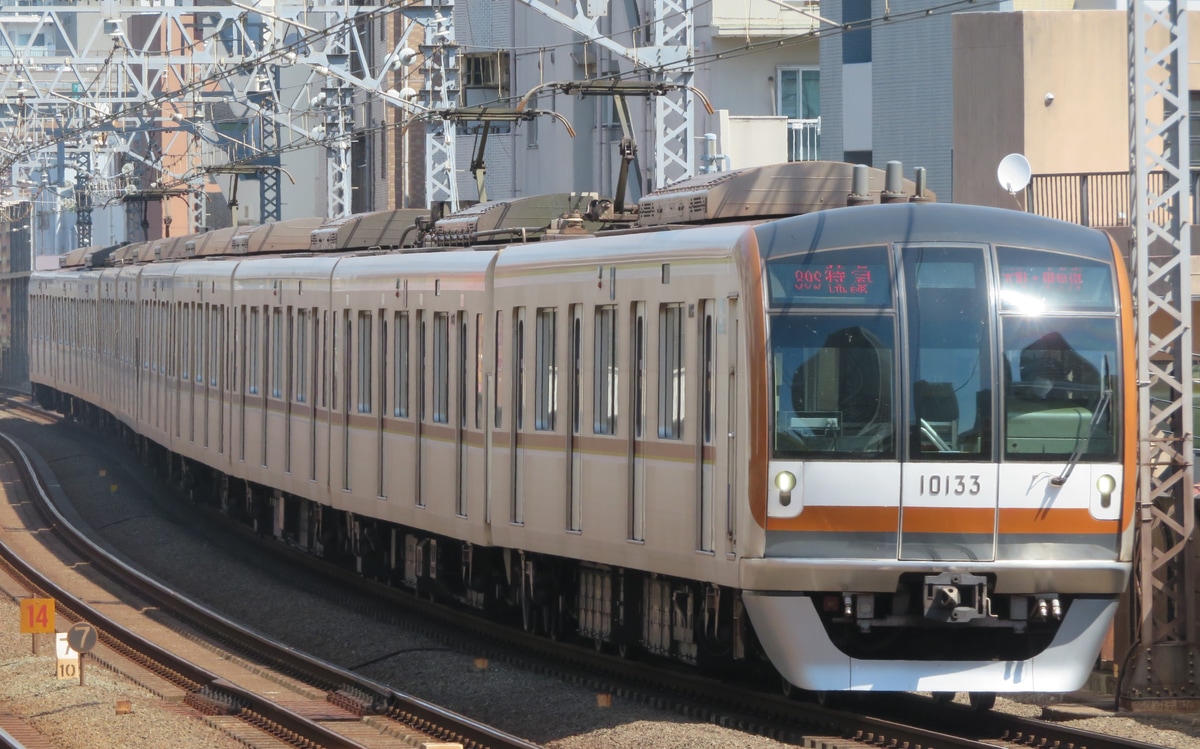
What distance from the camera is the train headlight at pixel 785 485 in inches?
394

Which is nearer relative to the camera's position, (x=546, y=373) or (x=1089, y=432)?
(x=1089, y=432)

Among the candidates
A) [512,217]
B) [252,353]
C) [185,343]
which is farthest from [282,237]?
[512,217]

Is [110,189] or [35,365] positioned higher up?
[110,189]

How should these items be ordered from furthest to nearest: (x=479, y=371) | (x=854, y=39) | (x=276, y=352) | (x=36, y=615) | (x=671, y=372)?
(x=854, y=39) < (x=276, y=352) < (x=479, y=371) < (x=36, y=615) < (x=671, y=372)

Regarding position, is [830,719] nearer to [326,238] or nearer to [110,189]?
[326,238]

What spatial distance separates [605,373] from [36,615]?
462cm

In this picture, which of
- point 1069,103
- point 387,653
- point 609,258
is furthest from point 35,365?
point 609,258

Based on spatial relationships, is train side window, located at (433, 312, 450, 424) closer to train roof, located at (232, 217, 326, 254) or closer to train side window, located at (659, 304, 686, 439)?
train side window, located at (659, 304, 686, 439)

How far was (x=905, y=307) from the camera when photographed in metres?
10.2

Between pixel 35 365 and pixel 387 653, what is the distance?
3172 centimetres

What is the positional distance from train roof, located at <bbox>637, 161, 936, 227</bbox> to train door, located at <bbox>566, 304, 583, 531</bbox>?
900mm

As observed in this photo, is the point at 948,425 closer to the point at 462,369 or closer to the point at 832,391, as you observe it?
the point at 832,391

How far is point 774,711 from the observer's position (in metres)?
11.0

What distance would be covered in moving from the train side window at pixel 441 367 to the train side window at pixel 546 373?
179 cm
